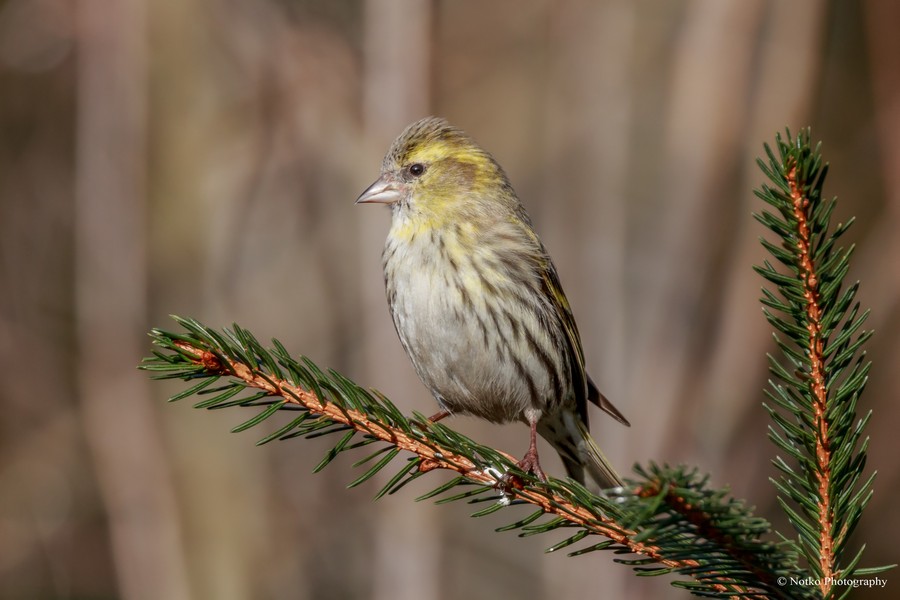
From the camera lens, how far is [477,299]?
11.7 ft

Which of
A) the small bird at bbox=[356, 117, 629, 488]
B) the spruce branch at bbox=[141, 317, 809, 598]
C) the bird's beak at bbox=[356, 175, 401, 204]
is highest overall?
the bird's beak at bbox=[356, 175, 401, 204]

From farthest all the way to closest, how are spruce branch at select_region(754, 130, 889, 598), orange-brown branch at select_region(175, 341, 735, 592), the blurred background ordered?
the blurred background, orange-brown branch at select_region(175, 341, 735, 592), spruce branch at select_region(754, 130, 889, 598)

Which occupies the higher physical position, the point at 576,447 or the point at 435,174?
the point at 435,174

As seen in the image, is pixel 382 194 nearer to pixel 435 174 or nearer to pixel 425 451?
pixel 435 174

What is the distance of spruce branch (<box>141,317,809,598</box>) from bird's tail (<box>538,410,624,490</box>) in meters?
1.34

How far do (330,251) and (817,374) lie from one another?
205 inches

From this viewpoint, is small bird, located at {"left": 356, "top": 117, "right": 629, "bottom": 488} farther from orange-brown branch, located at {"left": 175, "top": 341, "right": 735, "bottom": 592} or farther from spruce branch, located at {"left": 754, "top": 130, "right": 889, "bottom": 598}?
spruce branch, located at {"left": 754, "top": 130, "right": 889, "bottom": 598}

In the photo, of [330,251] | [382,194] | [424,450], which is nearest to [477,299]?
[382,194]

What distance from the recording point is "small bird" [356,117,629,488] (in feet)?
11.6

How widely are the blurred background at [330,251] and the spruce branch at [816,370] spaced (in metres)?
3.19

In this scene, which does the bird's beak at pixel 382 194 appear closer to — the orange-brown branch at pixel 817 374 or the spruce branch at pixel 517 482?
the spruce branch at pixel 517 482

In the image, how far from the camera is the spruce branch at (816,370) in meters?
1.87

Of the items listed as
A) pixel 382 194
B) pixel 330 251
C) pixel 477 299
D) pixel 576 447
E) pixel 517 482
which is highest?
pixel 330 251

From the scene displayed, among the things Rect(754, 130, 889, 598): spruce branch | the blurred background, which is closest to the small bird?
the blurred background
